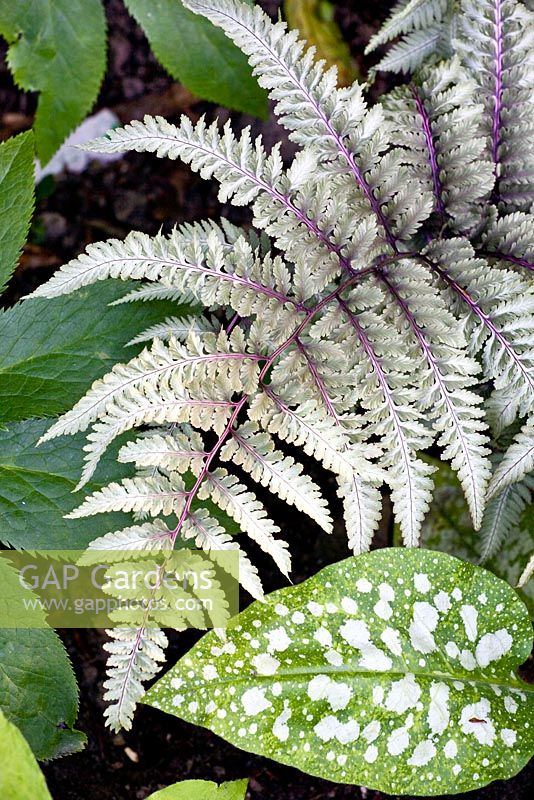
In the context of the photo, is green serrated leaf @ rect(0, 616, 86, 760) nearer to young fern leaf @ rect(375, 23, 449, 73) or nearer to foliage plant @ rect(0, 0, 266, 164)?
foliage plant @ rect(0, 0, 266, 164)

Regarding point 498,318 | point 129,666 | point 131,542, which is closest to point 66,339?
point 131,542

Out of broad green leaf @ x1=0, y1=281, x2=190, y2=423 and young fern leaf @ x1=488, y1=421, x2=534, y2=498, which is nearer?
young fern leaf @ x1=488, y1=421, x2=534, y2=498

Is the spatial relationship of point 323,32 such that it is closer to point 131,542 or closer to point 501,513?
point 501,513

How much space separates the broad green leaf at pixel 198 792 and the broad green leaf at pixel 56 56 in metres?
1.50

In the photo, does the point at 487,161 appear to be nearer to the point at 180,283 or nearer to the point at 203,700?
the point at 180,283

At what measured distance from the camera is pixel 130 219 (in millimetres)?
2502

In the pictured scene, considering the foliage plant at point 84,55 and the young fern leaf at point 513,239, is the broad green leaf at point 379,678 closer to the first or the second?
the young fern leaf at point 513,239

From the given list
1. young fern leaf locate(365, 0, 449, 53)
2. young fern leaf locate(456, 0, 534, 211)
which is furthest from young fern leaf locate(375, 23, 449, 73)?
young fern leaf locate(456, 0, 534, 211)

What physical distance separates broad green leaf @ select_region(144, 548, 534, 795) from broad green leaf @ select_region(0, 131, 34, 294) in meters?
0.92

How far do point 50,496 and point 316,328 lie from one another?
26.2 inches

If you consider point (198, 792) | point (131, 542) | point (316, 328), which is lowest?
point (198, 792)

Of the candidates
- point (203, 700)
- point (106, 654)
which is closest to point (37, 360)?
point (203, 700)

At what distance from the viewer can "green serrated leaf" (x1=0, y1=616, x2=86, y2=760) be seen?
1511mm

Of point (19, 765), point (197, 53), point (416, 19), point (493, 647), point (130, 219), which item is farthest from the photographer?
point (130, 219)
